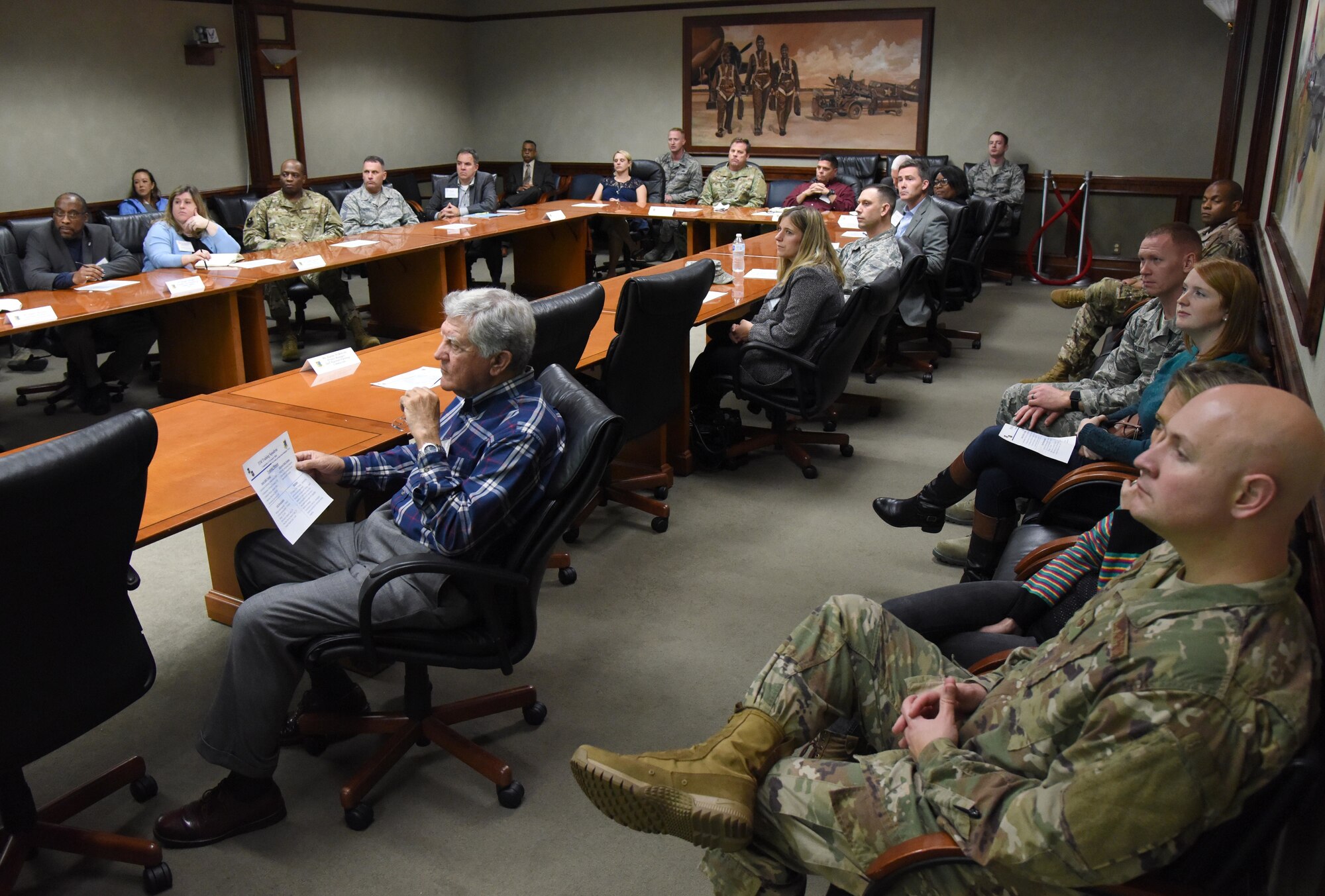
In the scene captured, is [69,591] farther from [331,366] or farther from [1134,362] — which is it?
[1134,362]

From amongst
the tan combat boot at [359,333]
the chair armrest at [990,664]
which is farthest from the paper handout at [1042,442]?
the tan combat boot at [359,333]

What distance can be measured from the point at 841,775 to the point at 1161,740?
1.59ft

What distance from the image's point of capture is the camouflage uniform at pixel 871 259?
4855 millimetres

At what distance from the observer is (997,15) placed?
29.0 ft

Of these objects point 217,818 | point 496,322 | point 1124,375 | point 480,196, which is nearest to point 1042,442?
point 1124,375

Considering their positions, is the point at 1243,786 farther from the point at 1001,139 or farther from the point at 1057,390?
the point at 1001,139

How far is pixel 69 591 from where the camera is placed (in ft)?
5.60

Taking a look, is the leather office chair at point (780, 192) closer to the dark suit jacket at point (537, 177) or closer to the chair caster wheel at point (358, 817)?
the dark suit jacket at point (537, 177)

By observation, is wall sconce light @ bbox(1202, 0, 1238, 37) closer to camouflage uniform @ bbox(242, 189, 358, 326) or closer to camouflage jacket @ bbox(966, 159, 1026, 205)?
camouflage jacket @ bbox(966, 159, 1026, 205)

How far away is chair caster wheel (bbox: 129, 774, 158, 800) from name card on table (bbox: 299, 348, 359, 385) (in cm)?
135

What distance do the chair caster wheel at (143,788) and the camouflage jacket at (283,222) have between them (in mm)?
4960

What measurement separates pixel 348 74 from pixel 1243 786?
395 inches

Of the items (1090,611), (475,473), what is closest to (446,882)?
(475,473)

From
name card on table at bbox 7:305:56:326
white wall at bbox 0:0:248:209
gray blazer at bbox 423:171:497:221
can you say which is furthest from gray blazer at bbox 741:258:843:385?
white wall at bbox 0:0:248:209
